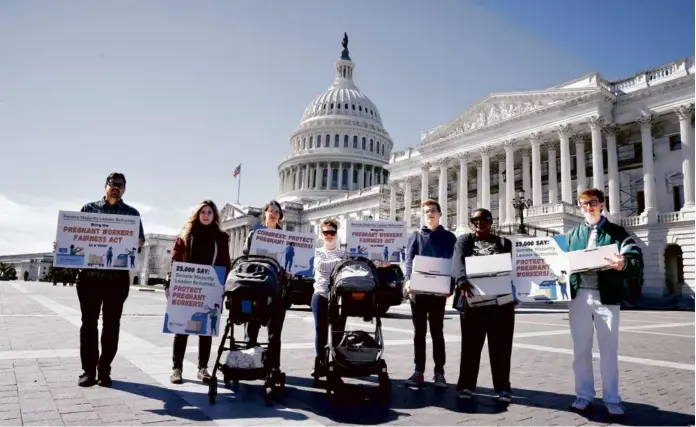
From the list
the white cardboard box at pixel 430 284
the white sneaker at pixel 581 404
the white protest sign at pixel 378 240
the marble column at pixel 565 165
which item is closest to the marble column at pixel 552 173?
the marble column at pixel 565 165

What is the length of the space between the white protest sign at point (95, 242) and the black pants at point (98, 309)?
179 mm

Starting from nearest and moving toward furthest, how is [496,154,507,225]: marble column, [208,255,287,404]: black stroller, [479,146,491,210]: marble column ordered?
[208,255,287,404]: black stroller < [479,146,491,210]: marble column < [496,154,507,225]: marble column

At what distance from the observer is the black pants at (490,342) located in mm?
5656

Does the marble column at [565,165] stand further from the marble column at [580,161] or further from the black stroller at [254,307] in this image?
the black stroller at [254,307]

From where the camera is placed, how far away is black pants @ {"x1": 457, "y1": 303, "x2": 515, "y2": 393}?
5.66 meters

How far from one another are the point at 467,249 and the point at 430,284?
77 centimetres

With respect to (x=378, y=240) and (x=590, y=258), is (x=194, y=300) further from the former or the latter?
(x=590, y=258)

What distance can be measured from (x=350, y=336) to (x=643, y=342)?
9153mm

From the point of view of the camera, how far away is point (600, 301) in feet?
17.3

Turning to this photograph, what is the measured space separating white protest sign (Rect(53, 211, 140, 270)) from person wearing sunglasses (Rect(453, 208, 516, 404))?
4.44 meters

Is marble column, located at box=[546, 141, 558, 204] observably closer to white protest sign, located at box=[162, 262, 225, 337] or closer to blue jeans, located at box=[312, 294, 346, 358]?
blue jeans, located at box=[312, 294, 346, 358]

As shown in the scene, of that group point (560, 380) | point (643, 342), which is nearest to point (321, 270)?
point (560, 380)

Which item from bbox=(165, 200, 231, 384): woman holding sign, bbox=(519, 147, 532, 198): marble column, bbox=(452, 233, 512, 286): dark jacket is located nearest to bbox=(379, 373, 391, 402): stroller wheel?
bbox=(452, 233, 512, 286): dark jacket

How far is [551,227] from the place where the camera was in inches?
1358
